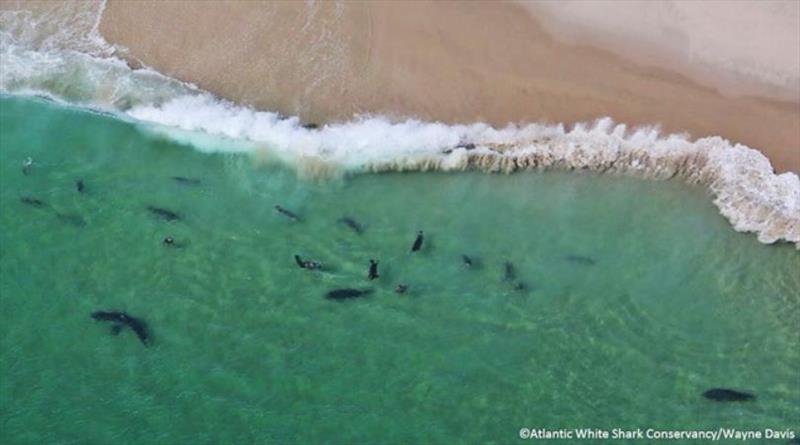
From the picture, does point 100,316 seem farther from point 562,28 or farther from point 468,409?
point 562,28

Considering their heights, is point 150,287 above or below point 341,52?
below

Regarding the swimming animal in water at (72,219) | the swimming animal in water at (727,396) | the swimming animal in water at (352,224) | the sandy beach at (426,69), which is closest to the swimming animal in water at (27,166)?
the swimming animal in water at (72,219)

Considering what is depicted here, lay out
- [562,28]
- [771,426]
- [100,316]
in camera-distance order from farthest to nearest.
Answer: [562,28]
[100,316]
[771,426]

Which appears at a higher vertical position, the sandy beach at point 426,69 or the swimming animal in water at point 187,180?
the sandy beach at point 426,69

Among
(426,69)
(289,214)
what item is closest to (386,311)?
(289,214)

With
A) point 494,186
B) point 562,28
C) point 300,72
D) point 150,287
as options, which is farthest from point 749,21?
point 150,287

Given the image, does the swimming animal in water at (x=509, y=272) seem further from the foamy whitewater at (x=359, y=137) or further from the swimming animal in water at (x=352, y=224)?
the swimming animal in water at (x=352, y=224)

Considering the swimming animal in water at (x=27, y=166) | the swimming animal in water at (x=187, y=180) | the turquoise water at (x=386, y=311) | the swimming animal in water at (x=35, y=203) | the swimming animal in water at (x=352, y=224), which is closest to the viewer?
the turquoise water at (x=386, y=311)
